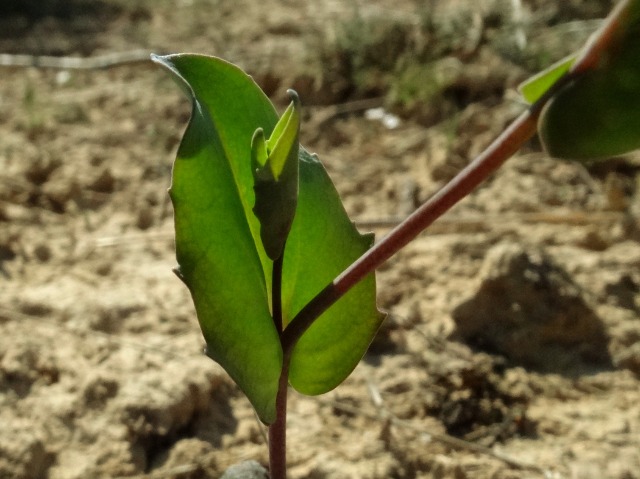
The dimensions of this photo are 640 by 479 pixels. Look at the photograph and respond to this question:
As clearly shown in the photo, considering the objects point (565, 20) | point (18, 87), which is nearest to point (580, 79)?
point (565, 20)

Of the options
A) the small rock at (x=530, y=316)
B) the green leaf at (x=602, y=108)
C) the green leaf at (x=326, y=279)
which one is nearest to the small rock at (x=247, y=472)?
the green leaf at (x=326, y=279)

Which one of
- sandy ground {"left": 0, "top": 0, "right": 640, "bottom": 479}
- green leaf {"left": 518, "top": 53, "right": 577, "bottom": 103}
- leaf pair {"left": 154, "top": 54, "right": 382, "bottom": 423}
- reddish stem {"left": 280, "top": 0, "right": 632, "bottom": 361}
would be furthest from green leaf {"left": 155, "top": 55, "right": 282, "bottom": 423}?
sandy ground {"left": 0, "top": 0, "right": 640, "bottom": 479}

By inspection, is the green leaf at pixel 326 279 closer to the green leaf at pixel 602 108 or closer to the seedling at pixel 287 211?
the seedling at pixel 287 211

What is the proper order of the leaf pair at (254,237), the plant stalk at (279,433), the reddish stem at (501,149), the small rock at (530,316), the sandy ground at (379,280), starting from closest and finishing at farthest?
the reddish stem at (501,149) < the leaf pair at (254,237) < the plant stalk at (279,433) < the sandy ground at (379,280) < the small rock at (530,316)

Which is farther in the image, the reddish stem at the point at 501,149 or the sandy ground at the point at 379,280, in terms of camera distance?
the sandy ground at the point at 379,280

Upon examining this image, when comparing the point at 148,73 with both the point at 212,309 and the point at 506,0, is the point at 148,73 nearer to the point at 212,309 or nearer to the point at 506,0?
the point at 506,0

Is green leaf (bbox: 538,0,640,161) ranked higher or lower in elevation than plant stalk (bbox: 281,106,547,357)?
higher

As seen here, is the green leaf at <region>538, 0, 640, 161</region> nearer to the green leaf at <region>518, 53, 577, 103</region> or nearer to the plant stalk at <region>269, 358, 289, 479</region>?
the green leaf at <region>518, 53, 577, 103</region>
